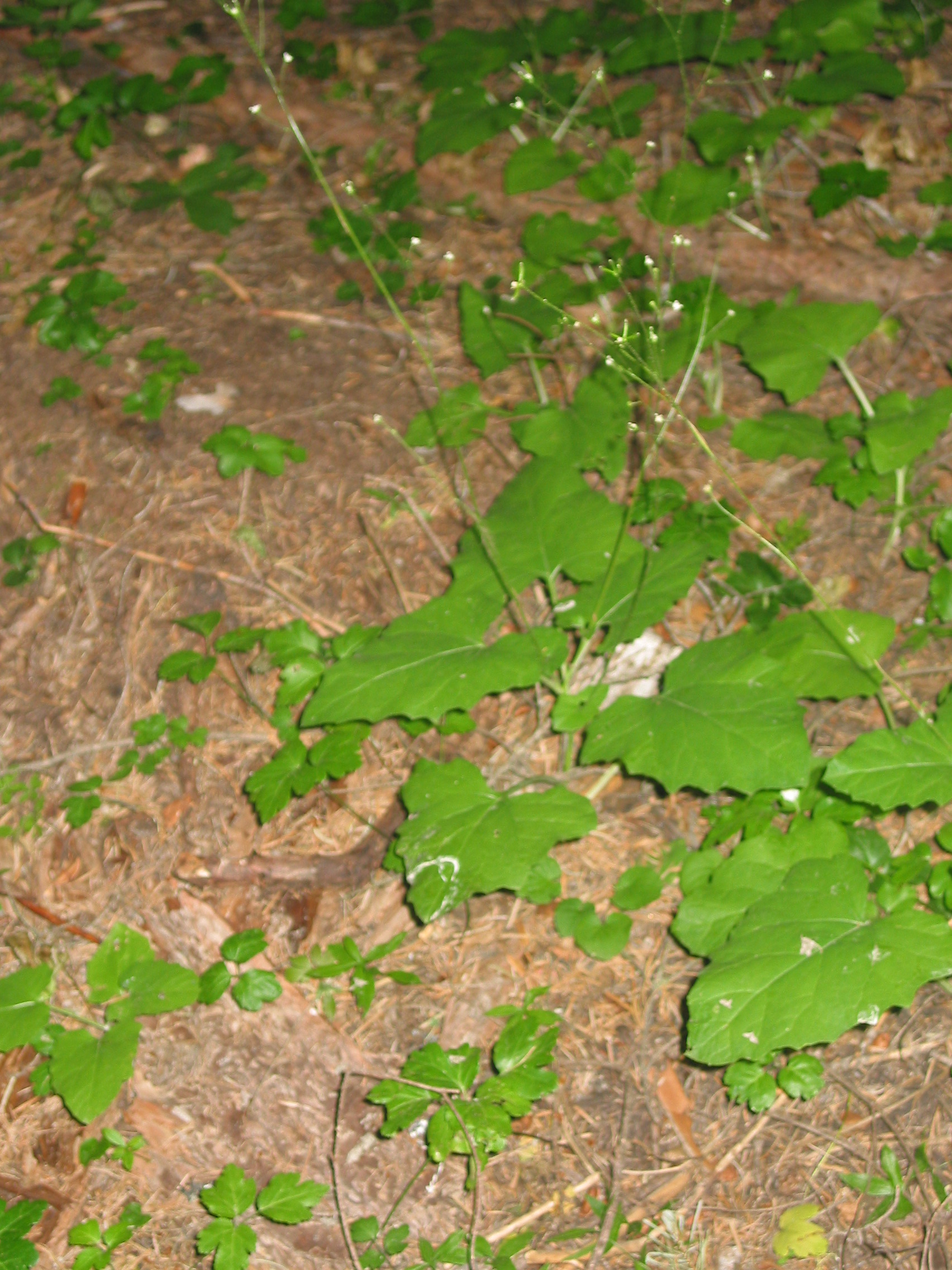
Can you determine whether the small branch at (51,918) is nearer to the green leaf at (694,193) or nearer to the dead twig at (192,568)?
the dead twig at (192,568)

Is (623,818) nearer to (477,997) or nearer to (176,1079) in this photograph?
(477,997)

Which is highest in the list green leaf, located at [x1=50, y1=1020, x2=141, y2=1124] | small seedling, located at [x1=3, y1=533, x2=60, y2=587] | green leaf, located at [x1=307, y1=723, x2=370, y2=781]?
small seedling, located at [x1=3, y1=533, x2=60, y2=587]

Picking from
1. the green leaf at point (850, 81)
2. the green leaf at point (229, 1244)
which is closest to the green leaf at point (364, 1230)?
the green leaf at point (229, 1244)

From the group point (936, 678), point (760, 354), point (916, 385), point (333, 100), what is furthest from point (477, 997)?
point (333, 100)

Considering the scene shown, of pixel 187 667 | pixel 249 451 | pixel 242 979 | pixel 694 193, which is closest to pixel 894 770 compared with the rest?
pixel 242 979

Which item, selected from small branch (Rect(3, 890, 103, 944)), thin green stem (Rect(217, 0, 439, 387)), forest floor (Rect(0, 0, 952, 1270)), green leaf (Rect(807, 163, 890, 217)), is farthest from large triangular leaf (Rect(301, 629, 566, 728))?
green leaf (Rect(807, 163, 890, 217))

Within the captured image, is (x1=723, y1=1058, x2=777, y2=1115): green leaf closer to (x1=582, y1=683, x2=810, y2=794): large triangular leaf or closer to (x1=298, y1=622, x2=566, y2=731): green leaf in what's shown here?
(x1=582, y1=683, x2=810, y2=794): large triangular leaf
